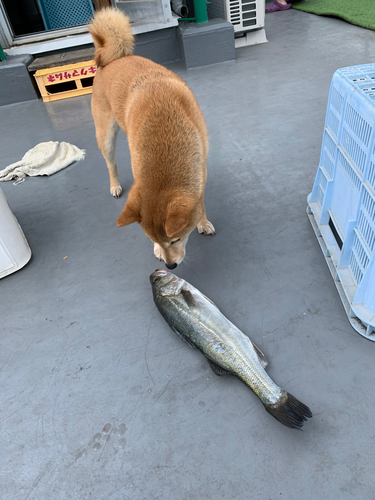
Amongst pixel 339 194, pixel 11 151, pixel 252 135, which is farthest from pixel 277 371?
pixel 11 151

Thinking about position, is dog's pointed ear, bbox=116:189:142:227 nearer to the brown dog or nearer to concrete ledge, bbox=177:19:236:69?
the brown dog

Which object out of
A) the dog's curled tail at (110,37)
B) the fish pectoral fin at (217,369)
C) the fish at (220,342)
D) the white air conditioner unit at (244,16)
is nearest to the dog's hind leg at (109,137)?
the dog's curled tail at (110,37)

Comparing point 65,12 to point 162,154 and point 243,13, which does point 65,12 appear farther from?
point 162,154

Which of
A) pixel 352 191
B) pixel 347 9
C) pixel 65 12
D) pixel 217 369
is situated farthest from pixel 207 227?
pixel 347 9

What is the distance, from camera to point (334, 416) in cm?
147

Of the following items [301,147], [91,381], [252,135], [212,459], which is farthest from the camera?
[252,135]

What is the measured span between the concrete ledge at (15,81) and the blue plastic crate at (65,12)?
5.77 ft

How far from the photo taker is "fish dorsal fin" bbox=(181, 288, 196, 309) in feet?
5.93

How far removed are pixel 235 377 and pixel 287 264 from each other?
2.74ft

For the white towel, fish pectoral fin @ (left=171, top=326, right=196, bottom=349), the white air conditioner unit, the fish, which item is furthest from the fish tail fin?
the white air conditioner unit

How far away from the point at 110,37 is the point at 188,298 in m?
2.31

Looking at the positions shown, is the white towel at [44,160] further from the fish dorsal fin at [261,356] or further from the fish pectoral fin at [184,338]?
the fish dorsal fin at [261,356]

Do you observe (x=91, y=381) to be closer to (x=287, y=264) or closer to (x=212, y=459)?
(x=212, y=459)

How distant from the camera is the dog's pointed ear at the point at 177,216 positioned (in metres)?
1.60
